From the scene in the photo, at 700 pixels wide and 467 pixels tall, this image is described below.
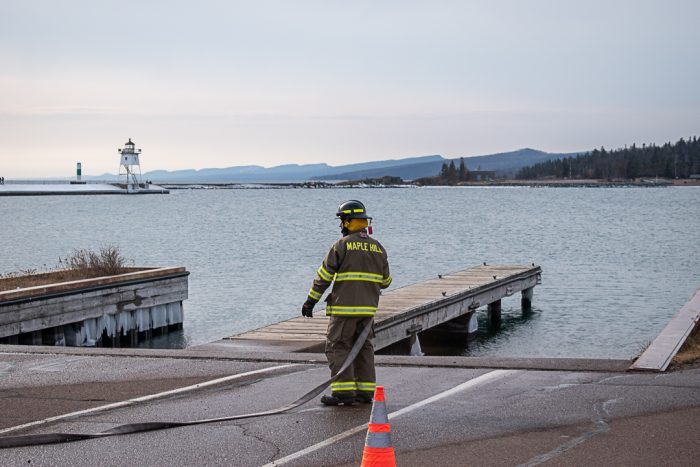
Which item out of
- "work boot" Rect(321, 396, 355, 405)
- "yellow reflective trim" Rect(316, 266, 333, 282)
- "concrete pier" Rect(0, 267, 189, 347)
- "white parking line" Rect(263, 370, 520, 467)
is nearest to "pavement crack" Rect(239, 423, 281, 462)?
"white parking line" Rect(263, 370, 520, 467)

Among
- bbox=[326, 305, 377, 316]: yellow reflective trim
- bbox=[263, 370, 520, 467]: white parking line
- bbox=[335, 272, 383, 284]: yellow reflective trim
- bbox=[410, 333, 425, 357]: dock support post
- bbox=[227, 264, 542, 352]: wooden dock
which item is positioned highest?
bbox=[335, 272, 383, 284]: yellow reflective trim

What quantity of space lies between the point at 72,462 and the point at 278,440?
1.73 metres

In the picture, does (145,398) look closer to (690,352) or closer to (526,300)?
(690,352)

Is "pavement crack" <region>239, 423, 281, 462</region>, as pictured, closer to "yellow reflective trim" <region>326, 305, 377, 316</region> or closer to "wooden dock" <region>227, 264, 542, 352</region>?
"yellow reflective trim" <region>326, 305, 377, 316</region>

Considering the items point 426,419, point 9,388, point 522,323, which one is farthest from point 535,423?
point 522,323

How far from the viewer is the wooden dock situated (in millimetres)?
16250

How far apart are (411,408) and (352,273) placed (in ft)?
4.79

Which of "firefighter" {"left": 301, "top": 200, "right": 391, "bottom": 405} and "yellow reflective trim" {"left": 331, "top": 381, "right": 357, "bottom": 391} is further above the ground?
"firefighter" {"left": 301, "top": 200, "right": 391, "bottom": 405}

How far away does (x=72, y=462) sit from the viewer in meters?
7.73

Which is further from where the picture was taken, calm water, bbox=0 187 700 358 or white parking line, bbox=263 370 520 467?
calm water, bbox=0 187 700 358

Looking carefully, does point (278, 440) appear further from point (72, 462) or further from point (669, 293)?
point (669, 293)

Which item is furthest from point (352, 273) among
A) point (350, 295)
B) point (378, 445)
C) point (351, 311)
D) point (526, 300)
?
point (526, 300)

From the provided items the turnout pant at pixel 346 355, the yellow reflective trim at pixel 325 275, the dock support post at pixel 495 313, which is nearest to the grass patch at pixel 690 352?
the turnout pant at pixel 346 355

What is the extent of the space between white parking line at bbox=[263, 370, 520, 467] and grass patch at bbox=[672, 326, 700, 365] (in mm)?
1981
